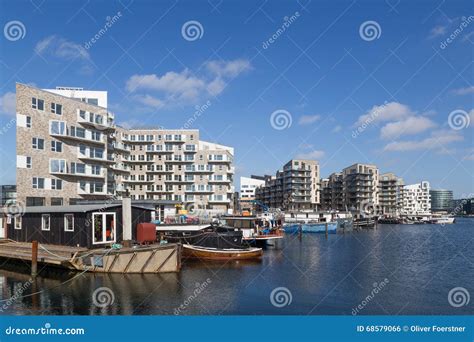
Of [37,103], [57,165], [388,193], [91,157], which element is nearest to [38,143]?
[57,165]

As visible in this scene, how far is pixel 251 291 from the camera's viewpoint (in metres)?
23.0

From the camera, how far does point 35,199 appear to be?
47969 mm

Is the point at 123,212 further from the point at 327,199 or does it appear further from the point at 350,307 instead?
the point at 327,199

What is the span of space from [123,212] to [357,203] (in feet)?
431

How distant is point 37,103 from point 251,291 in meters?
39.7

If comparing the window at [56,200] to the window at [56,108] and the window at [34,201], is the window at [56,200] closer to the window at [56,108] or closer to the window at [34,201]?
the window at [34,201]

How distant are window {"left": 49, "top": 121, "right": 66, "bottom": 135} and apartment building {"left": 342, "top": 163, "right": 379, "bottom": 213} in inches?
4686

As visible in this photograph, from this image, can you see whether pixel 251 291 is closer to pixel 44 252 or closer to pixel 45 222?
pixel 44 252

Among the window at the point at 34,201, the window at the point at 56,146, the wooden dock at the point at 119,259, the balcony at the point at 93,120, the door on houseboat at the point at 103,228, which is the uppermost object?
the balcony at the point at 93,120

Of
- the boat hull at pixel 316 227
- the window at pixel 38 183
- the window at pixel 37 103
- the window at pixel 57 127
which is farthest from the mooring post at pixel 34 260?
the boat hull at pixel 316 227

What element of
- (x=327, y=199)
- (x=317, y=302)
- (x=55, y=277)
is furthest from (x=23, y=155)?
(x=327, y=199)

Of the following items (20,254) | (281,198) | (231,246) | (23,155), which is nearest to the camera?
(20,254)

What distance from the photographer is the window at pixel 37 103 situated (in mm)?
48156

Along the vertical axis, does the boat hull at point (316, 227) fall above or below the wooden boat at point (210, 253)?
below
